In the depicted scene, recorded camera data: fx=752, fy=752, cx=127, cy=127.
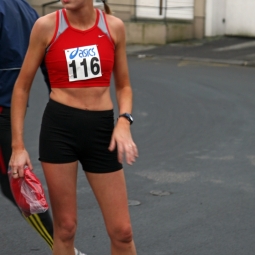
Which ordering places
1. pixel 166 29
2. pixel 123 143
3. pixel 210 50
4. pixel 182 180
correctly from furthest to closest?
pixel 166 29, pixel 210 50, pixel 182 180, pixel 123 143

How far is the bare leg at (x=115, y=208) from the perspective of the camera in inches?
149

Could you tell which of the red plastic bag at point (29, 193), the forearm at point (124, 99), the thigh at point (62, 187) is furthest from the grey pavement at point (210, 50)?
the thigh at point (62, 187)

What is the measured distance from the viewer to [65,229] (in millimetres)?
3855

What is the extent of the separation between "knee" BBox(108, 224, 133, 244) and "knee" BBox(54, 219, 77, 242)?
20 cm

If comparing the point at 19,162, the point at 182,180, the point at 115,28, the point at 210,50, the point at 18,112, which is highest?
the point at 115,28

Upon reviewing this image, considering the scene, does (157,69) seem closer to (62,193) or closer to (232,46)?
(232,46)

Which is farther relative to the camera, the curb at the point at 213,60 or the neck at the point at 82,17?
the curb at the point at 213,60

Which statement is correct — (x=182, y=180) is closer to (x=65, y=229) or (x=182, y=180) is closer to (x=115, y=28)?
(x=65, y=229)

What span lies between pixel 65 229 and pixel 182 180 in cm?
321

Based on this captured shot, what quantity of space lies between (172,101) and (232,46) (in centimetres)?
802

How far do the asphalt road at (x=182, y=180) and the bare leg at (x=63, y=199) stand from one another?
4.20ft

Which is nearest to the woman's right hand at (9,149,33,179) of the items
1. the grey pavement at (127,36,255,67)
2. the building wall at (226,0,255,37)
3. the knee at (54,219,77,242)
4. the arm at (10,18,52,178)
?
the arm at (10,18,52,178)

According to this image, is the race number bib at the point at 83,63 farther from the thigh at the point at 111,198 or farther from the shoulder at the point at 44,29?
the thigh at the point at 111,198

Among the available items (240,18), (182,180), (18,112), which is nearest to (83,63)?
(18,112)
